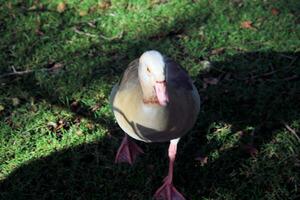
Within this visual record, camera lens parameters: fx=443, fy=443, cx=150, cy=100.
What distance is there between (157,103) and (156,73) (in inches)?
10.9

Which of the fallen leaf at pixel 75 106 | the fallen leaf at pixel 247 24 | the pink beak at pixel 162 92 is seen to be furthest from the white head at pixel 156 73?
the fallen leaf at pixel 247 24

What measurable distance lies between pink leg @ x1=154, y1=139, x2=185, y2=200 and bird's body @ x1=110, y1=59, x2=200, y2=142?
0.68ft

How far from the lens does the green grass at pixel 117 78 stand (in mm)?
3801

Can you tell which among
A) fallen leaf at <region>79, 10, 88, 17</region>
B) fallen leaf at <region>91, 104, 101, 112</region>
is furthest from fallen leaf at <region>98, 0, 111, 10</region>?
fallen leaf at <region>91, 104, 101, 112</region>

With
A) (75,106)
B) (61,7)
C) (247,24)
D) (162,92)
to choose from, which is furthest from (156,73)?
(61,7)

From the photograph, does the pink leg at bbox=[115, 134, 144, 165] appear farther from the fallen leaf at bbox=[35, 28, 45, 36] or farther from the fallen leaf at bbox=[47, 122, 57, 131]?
the fallen leaf at bbox=[35, 28, 45, 36]

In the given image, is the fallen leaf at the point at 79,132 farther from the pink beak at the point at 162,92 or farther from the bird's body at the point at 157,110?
the pink beak at the point at 162,92

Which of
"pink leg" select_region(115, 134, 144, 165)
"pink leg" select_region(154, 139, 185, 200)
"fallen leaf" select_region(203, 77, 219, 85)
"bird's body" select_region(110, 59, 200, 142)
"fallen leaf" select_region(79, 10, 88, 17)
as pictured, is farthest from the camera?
"fallen leaf" select_region(79, 10, 88, 17)

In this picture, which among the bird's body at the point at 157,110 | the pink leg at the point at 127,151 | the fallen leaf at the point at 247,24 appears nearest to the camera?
the bird's body at the point at 157,110

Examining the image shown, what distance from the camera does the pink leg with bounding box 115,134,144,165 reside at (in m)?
3.88

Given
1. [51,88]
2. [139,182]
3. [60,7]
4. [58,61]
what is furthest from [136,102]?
[60,7]

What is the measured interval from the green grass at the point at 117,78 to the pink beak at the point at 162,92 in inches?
41.2

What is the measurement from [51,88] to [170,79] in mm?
1784

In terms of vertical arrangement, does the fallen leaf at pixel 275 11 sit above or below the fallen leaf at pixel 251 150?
above
